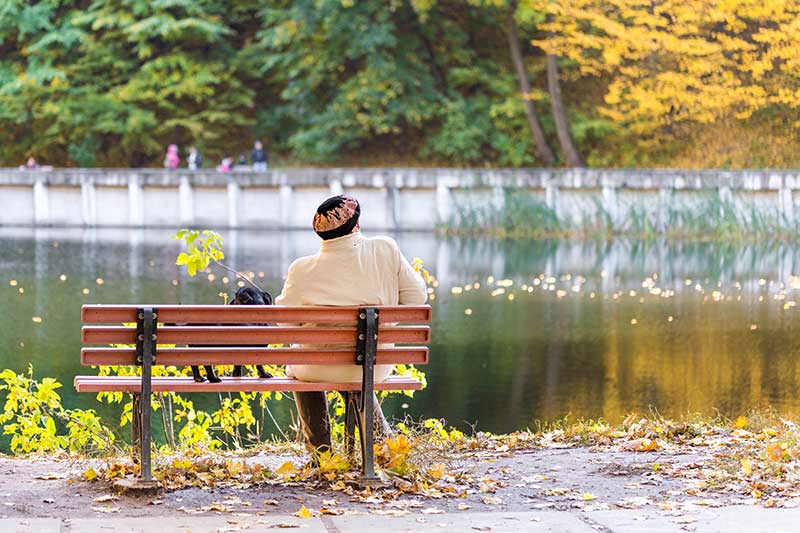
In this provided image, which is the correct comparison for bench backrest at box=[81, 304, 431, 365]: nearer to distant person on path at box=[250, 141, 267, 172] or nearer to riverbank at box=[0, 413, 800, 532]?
riverbank at box=[0, 413, 800, 532]

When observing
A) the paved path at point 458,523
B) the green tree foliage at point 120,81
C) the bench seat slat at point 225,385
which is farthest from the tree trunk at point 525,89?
the paved path at point 458,523

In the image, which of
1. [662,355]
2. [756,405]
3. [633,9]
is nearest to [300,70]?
[633,9]

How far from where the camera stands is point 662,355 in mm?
16516

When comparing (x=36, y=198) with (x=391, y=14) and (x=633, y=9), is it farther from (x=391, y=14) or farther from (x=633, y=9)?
(x=633, y=9)

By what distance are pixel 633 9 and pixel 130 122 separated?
48.9 ft

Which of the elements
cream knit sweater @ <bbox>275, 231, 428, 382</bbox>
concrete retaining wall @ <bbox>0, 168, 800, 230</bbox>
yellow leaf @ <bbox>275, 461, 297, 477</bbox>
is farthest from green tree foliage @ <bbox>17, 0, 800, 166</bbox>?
yellow leaf @ <bbox>275, 461, 297, 477</bbox>

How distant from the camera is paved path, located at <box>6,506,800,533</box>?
5.64m

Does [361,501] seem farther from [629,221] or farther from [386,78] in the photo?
[386,78]

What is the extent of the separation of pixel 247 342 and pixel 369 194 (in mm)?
33362

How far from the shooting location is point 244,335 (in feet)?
21.8

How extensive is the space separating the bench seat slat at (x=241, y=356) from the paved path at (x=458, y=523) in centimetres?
88

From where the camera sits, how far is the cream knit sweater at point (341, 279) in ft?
22.8

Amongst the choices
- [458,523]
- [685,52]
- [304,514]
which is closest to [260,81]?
[685,52]

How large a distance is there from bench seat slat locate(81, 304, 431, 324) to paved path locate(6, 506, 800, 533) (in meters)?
0.93
